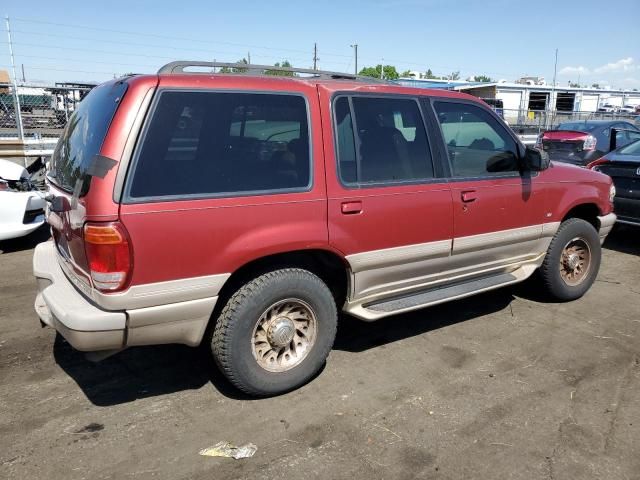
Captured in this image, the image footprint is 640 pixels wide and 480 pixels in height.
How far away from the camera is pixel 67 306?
9.55 feet

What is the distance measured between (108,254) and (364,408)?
1.75 metres

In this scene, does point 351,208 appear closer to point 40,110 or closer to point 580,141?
point 40,110

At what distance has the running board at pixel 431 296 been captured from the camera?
3.69 meters

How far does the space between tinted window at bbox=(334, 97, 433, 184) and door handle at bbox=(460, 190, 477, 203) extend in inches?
12.6

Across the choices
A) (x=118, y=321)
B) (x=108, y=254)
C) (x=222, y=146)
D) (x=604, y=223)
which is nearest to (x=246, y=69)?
(x=222, y=146)

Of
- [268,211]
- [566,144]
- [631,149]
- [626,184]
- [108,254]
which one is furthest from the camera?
[566,144]

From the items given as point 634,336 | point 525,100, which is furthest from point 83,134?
point 525,100

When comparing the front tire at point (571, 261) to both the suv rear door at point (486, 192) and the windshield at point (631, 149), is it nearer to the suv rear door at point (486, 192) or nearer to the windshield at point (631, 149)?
the suv rear door at point (486, 192)

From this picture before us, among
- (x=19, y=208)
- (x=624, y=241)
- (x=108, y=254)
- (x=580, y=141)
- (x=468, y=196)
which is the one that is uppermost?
(x=580, y=141)

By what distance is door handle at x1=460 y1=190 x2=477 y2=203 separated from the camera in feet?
13.0

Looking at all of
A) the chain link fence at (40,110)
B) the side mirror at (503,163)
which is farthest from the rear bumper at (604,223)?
the chain link fence at (40,110)

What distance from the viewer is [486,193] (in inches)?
162

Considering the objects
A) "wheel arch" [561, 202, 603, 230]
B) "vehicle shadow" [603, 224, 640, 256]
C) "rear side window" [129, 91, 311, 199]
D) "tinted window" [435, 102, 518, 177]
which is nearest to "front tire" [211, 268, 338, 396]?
"rear side window" [129, 91, 311, 199]

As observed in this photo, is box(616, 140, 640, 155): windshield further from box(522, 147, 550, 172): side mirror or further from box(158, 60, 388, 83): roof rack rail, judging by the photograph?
box(158, 60, 388, 83): roof rack rail
